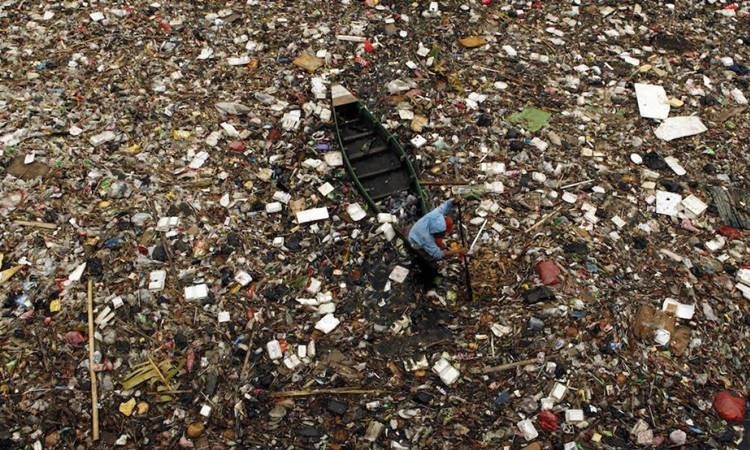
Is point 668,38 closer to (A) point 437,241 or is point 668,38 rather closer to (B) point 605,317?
(B) point 605,317

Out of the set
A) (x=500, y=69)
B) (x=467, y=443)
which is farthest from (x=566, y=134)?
(x=467, y=443)

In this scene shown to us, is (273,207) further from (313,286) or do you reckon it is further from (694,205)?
(694,205)

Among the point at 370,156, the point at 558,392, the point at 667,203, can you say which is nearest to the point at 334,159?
the point at 370,156

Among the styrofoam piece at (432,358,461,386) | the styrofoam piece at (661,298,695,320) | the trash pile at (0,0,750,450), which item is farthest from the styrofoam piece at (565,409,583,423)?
the styrofoam piece at (661,298,695,320)

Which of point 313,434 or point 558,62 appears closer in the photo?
point 313,434

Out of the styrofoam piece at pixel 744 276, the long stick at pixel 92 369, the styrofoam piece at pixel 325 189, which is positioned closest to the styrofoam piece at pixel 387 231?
the styrofoam piece at pixel 325 189

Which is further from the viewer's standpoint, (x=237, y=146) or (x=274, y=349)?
(x=237, y=146)
